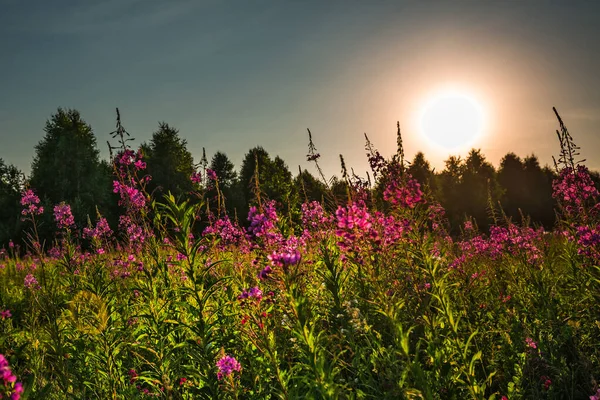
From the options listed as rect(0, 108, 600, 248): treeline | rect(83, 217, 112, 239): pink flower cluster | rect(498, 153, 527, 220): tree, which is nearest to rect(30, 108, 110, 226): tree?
rect(0, 108, 600, 248): treeline

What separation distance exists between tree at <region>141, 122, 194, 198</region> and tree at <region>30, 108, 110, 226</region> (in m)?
5.06

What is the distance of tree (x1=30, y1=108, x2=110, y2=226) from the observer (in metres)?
37.0

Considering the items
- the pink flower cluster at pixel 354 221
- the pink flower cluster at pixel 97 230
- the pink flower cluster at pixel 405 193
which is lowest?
the pink flower cluster at pixel 354 221

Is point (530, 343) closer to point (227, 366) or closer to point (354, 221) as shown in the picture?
point (354, 221)

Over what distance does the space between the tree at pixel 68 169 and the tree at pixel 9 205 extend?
216 cm

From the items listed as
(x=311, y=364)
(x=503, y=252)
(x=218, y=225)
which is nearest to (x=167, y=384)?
(x=311, y=364)

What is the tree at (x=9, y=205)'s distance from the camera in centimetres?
3309

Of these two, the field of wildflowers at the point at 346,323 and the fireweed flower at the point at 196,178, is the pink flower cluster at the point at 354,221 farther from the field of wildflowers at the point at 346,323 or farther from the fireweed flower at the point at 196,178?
the fireweed flower at the point at 196,178

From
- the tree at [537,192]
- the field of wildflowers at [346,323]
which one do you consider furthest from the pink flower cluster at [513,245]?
the tree at [537,192]

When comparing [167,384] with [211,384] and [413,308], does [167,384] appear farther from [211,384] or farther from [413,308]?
[413,308]

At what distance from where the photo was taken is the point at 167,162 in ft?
143

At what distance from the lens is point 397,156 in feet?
14.6

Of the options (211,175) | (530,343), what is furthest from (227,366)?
(211,175)

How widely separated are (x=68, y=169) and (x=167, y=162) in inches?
388
